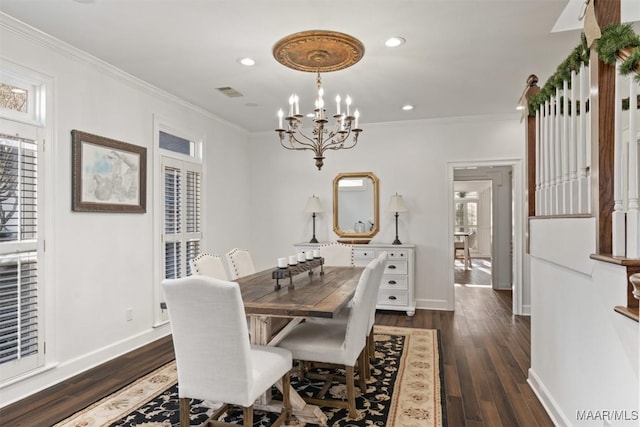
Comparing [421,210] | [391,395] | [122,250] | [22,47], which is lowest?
[391,395]

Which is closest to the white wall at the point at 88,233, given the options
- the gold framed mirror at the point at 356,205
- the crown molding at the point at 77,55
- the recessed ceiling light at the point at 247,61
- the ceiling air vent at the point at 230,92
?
the crown molding at the point at 77,55

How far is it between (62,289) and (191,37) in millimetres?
2220

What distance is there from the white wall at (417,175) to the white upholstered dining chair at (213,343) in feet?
12.4

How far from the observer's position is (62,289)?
3047 millimetres

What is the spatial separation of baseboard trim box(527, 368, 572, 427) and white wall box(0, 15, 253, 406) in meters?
3.52

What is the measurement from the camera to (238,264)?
3.69m

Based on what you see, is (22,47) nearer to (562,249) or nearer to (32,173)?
(32,173)

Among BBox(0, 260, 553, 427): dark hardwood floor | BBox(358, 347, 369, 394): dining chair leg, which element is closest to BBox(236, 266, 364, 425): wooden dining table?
BBox(358, 347, 369, 394): dining chair leg

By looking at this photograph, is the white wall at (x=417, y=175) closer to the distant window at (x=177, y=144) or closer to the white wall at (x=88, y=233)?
the distant window at (x=177, y=144)

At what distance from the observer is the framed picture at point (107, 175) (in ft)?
10.5

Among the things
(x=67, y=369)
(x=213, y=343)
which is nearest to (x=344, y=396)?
(x=213, y=343)

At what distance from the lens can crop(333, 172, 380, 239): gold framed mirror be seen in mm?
5630

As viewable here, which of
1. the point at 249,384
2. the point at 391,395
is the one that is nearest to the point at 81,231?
the point at 249,384

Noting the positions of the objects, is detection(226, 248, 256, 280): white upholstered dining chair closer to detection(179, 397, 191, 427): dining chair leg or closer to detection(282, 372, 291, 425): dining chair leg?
detection(282, 372, 291, 425): dining chair leg
